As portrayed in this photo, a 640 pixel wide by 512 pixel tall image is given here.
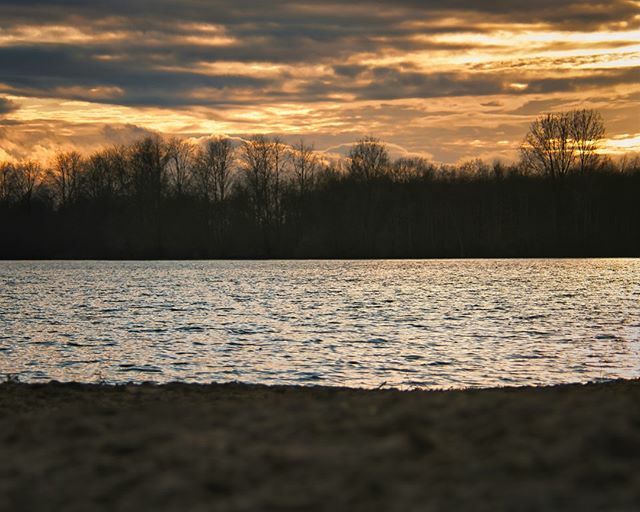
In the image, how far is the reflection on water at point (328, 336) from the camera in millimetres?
22266

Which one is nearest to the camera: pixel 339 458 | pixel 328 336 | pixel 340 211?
pixel 339 458

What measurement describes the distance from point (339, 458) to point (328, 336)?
24.3m

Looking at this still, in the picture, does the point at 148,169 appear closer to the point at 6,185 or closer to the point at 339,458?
the point at 6,185

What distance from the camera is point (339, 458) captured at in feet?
23.8

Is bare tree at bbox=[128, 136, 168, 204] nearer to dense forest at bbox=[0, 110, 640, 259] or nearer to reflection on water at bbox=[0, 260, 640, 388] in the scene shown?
dense forest at bbox=[0, 110, 640, 259]

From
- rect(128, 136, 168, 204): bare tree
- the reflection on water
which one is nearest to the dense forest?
rect(128, 136, 168, 204): bare tree

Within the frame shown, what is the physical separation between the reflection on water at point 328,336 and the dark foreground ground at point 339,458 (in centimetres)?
1141

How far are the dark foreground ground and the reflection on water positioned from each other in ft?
37.4

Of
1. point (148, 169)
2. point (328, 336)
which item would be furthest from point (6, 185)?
point (328, 336)

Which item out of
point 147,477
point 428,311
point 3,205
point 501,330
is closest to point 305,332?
point 501,330

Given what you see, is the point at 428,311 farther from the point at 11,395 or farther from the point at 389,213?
A: the point at 389,213

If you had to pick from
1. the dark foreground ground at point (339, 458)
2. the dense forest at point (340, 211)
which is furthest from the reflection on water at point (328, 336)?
the dense forest at point (340, 211)

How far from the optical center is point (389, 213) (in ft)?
463

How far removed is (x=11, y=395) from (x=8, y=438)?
7.42 m
